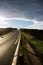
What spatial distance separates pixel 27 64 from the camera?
449 inches

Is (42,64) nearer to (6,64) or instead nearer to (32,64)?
(32,64)

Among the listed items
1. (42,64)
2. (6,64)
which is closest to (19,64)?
(6,64)

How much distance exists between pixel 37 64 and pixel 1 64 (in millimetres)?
2218

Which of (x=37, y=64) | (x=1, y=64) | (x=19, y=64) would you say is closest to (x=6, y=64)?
(x=1, y=64)

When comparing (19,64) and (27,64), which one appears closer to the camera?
(19,64)

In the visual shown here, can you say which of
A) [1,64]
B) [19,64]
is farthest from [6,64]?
[19,64]

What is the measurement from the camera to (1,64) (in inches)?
440

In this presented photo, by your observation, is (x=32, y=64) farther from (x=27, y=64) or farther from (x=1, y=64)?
(x=1, y=64)

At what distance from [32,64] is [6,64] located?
5.18ft

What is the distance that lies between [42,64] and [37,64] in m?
0.30

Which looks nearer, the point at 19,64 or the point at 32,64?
the point at 19,64

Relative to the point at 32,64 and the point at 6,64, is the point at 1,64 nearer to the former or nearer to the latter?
the point at 6,64

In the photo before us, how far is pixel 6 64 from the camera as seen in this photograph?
1118 cm

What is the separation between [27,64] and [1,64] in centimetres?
153
